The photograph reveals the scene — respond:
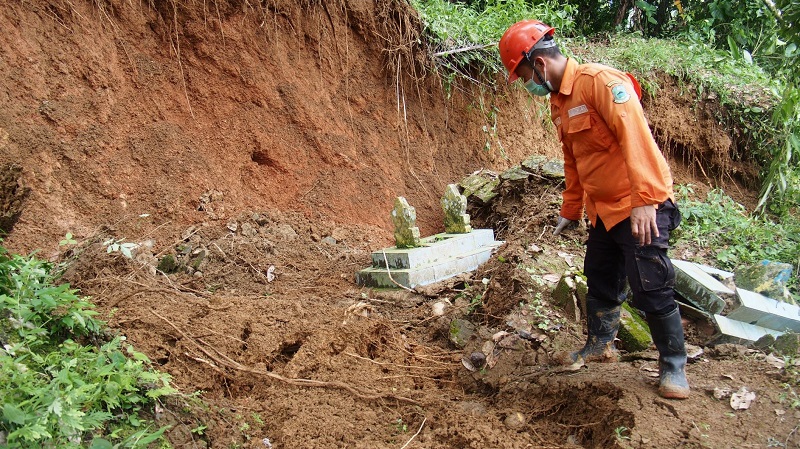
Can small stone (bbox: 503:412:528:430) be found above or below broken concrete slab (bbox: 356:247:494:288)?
below

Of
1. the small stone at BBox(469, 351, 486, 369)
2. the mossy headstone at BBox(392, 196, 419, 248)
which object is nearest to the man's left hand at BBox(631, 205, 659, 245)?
the small stone at BBox(469, 351, 486, 369)

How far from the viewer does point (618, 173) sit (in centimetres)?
287

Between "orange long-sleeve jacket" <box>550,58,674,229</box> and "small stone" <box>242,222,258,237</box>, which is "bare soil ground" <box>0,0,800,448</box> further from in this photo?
"orange long-sleeve jacket" <box>550,58,674,229</box>

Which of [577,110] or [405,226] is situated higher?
[577,110]

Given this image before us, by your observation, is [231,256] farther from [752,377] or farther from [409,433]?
[752,377]

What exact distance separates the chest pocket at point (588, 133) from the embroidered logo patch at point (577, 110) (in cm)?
2

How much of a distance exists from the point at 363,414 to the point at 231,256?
2.47 meters

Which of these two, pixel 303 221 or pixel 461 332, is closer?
pixel 461 332

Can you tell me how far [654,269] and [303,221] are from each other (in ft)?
12.6

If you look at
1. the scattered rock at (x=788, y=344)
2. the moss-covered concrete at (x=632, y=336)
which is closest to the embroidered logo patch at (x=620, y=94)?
the moss-covered concrete at (x=632, y=336)

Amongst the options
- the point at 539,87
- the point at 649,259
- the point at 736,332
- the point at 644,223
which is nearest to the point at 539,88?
the point at 539,87

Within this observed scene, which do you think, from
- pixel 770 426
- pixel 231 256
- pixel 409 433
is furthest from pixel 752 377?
pixel 231 256

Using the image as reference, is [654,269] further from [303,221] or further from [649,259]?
[303,221]

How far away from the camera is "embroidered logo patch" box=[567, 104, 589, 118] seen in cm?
290
